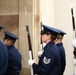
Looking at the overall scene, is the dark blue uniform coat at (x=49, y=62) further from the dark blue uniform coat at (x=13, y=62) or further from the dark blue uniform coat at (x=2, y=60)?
the dark blue uniform coat at (x=13, y=62)

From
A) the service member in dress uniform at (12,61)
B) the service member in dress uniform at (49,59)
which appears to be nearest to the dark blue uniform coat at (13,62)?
the service member in dress uniform at (12,61)

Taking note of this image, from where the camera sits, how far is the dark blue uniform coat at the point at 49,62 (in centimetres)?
367

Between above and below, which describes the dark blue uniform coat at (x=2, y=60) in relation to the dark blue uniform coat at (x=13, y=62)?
above

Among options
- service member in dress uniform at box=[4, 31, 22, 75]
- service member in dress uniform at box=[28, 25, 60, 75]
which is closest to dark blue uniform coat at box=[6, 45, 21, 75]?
service member in dress uniform at box=[4, 31, 22, 75]

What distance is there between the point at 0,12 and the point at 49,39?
2.05 metres

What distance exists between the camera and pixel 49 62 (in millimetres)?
3660

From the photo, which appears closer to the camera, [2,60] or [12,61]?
[2,60]

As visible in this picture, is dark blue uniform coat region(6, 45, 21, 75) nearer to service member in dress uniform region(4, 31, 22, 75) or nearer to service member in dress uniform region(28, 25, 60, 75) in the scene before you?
service member in dress uniform region(4, 31, 22, 75)

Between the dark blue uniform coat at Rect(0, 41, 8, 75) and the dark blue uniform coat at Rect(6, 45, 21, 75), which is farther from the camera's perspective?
the dark blue uniform coat at Rect(6, 45, 21, 75)

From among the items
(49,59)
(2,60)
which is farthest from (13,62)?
(49,59)

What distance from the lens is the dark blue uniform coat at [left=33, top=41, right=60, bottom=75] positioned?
144 inches

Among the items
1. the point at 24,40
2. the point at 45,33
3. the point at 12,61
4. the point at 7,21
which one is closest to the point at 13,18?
the point at 7,21

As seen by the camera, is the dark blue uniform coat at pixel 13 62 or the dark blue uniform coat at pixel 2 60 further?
the dark blue uniform coat at pixel 13 62

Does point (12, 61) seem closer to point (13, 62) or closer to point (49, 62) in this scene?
point (13, 62)
